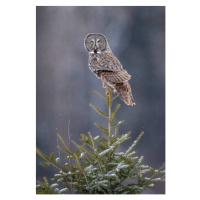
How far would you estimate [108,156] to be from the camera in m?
1.85

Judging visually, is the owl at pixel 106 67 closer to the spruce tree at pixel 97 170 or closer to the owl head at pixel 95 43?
the owl head at pixel 95 43

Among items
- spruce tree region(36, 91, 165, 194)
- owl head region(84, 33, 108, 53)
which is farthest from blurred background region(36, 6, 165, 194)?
spruce tree region(36, 91, 165, 194)

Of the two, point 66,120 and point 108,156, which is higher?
point 66,120

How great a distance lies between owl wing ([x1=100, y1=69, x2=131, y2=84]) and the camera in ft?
7.25

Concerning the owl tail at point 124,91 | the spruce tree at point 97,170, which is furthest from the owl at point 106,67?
the spruce tree at point 97,170

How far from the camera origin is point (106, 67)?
2246 millimetres

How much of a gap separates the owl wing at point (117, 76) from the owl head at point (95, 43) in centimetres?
21

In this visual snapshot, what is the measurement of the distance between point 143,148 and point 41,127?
82 cm

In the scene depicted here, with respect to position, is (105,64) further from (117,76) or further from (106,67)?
(117,76)

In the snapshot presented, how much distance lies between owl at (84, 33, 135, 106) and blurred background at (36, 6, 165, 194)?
5 cm
